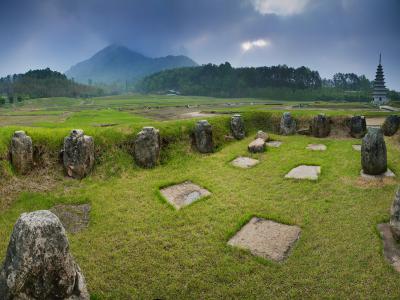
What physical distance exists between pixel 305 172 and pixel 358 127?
1041 centimetres

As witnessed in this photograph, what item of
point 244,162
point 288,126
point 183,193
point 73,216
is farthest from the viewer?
point 288,126

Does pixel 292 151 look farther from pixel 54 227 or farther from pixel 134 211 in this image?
pixel 54 227

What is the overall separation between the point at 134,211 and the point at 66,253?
4.93m

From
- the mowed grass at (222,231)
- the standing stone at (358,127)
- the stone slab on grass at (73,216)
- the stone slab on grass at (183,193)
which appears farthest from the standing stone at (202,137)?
the standing stone at (358,127)

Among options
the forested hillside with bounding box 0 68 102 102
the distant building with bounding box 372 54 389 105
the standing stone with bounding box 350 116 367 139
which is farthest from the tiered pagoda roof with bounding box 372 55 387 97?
the forested hillside with bounding box 0 68 102 102

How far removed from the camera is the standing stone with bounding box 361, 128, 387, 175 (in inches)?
523

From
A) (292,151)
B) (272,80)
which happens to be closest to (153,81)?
(272,80)

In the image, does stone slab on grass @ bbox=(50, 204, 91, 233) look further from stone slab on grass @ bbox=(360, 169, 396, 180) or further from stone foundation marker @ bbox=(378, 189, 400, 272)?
stone slab on grass @ bbox=(360, 169, 396, 180)

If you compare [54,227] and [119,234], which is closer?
[54,227]

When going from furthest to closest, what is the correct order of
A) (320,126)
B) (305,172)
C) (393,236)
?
(320,126) < (305,172) < (393,236)

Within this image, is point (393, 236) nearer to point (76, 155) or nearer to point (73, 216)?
point (73, 216)

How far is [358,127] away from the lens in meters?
22.5

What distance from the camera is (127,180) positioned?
14.0 meters

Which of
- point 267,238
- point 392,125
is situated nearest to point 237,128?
point 392,125
